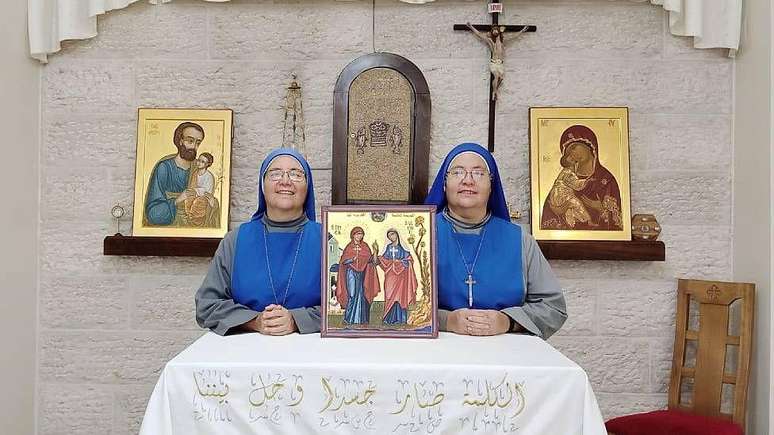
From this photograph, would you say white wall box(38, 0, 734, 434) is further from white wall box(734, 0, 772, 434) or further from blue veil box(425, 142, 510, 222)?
blue veil box(425, 142, 510, 222)

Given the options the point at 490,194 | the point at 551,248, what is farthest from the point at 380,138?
the point at 490,194

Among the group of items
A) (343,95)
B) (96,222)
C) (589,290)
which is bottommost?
(589,290)

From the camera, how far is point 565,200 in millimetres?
4656

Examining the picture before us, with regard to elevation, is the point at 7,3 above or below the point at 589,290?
above

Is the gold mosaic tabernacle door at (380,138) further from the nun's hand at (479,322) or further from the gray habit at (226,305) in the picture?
the nun's hand at (479,322)

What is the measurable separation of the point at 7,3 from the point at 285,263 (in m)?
2.47

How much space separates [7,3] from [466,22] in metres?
2.60

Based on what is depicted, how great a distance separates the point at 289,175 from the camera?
11.2 ft

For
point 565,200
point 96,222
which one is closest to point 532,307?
point 565,200

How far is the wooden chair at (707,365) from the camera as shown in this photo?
4.01 m

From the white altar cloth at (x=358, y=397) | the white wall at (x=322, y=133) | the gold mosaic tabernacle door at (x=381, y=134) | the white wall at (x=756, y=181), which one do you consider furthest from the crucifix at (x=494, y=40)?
the white altar cloth at (x=358, y=397)

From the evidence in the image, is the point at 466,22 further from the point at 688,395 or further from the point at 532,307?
the point at 688,395

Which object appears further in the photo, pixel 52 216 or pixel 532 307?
pixel 52 216

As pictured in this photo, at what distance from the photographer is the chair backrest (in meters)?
4.21
